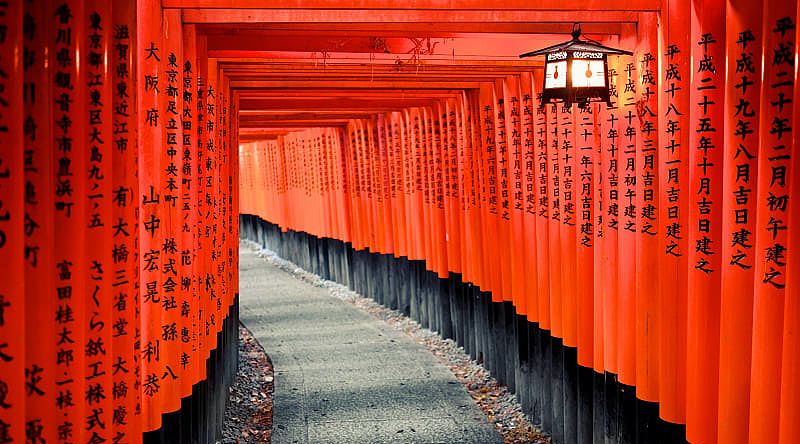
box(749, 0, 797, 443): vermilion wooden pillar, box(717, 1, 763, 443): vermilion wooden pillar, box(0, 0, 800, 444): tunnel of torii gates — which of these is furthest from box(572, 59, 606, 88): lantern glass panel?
box(749, 0, 797, 443): vermilion wooden pillar

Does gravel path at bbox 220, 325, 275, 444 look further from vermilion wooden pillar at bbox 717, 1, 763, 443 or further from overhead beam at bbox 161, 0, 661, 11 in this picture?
vermilion wooden pillar at bbox 717, 1, 763, 443

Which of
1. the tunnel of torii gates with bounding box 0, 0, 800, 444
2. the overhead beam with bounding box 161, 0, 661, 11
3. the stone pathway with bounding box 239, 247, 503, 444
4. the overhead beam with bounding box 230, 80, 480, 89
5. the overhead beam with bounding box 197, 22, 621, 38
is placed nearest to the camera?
the tunnel of torii gates with bounding box 0, 0, 800, 444

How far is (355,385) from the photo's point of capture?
431 inches

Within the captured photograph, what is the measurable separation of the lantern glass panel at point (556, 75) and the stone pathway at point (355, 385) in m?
4.17

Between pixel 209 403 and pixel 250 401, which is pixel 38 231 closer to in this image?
pixel 209 403

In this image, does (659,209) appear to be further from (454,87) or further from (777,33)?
(454,87)

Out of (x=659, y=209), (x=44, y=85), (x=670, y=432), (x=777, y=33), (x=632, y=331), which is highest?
(x=777, y=33)

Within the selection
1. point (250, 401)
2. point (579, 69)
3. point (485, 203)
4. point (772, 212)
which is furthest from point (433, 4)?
point (250, 401)

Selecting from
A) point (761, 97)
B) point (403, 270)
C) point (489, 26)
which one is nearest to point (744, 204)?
point (761, 97)

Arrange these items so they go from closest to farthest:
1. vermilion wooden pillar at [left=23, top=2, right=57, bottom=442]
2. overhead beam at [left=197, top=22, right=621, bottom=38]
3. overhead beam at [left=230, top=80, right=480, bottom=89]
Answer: vermilion wooden pillar at [left=23, top=2, right=57, bottom=442]
overhead beam at [left=197, top=22, right=621, bottom=38]
overhead beam at [left=230, top=80, right=480, bottom=89]

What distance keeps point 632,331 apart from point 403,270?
9.90 m

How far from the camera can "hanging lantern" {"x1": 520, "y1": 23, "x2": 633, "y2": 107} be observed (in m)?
5.93

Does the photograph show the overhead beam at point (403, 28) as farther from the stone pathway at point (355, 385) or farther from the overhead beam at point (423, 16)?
the stone pathway at point (355, 385)

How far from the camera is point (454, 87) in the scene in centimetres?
1090
